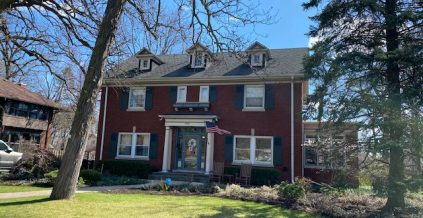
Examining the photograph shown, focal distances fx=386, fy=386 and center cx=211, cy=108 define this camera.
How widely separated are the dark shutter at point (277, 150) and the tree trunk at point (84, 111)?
38.2 ft

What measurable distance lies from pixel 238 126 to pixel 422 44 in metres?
11.2

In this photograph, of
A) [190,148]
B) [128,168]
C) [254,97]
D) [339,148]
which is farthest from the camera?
[190,148]

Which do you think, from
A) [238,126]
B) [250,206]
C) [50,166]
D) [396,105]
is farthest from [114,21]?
[238,126]

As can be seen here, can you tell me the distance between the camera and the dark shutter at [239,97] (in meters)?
21.0

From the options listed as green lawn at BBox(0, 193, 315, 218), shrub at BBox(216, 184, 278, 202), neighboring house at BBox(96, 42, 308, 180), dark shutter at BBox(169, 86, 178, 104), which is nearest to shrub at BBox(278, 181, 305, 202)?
shrub at BBox(216, 184, 278, 202)

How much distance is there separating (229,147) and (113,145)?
23.8 ft

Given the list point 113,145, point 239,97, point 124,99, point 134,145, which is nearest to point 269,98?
point 239,97

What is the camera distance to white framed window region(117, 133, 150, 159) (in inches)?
896

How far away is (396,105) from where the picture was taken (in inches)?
429

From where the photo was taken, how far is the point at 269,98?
2050cm

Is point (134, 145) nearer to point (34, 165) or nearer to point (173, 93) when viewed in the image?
point (173, 93)

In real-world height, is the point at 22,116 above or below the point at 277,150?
above

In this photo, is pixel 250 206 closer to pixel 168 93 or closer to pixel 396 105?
pixel 396 105

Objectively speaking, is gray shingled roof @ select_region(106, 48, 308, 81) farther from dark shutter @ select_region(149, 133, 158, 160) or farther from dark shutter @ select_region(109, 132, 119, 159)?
dark shutter @ select_region(109, 132, 119, 159)
